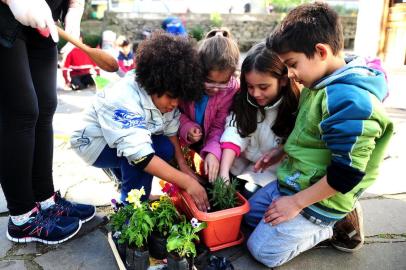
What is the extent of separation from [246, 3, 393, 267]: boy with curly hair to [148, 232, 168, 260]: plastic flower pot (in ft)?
1.47

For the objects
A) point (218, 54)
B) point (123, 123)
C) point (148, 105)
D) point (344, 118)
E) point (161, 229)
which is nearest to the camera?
point (344, 118)

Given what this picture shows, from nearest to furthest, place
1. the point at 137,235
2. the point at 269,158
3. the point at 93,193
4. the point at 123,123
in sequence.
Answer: the point at 137,235, the point at 123,123, the point at 269,158, the point at 93,193

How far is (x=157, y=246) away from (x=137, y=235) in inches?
5.2

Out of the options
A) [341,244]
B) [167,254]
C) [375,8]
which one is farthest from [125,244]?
[375,8]

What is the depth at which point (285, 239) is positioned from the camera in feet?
5.69

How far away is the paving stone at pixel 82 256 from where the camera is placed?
1735 mm

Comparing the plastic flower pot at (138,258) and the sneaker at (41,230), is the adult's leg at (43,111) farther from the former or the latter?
the plastic flower pot at (138,258)

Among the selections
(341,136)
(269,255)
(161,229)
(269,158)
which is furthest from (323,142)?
(161,229)

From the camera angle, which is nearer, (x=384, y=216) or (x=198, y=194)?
(x=198, y=194)

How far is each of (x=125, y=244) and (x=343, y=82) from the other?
3.70 feet

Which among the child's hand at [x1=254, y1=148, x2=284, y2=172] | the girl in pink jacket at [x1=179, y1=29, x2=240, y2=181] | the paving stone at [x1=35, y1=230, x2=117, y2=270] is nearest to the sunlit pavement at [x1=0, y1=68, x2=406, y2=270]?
the paving stone at [x1=35, y1=230, x2=117, y2=270]

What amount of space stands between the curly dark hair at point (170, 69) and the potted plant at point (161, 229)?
0.53 m

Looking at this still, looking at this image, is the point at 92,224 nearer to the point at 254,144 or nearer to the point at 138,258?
the point at 138,258

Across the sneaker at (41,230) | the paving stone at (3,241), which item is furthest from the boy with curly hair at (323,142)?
the paving stone at (3,241)
